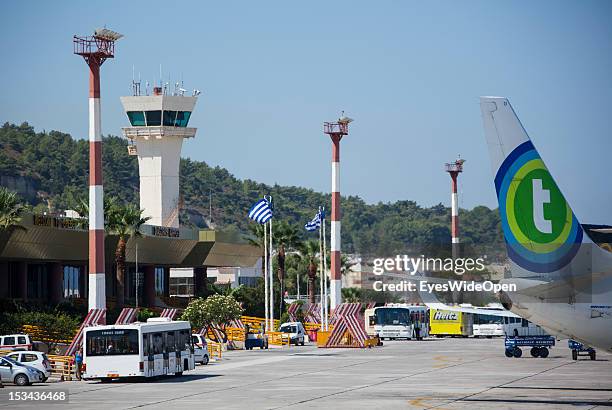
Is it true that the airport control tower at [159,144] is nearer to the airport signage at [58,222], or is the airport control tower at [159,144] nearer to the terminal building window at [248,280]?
the airport signage at [58,222]

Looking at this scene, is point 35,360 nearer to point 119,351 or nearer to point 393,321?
point 119,351

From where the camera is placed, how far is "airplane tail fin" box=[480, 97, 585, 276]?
104 ft

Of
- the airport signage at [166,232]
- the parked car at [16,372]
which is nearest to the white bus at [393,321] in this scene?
the airport signage at [166,232]

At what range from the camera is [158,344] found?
1960 inches

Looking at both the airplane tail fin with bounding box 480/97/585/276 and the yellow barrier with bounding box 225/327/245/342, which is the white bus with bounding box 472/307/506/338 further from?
the airplane tail fin with bounding box 480/97/585/276

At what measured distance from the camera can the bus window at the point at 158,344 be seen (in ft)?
162

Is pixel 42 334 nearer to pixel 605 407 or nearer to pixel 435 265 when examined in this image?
pixel 435 265

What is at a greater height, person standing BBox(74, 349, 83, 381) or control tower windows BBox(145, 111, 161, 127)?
control tower windows BBox(145, 111, 161, 127)

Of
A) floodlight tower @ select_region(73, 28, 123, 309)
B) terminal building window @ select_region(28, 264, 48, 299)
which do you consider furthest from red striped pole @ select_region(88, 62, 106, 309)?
terminal building window @ select_region(28, 264, 48, 299)

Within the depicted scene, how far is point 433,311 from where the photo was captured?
361ft

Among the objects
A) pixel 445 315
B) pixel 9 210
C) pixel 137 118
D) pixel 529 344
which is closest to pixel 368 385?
pixel 529 344

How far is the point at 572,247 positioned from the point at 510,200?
2.12 meters

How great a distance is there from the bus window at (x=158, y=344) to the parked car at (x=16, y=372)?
5.13 meters

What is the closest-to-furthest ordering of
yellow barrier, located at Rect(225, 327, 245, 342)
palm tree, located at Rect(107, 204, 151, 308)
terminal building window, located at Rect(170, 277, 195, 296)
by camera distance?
palm tree, located at Rect(107, 204, 151, 308) → yellow barrier, located at Rect(225, 327, 245, 342) → terminal building window, located at Rect(170, 277, 195, 296)
